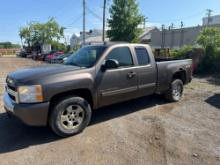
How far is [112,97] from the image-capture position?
18.3ft

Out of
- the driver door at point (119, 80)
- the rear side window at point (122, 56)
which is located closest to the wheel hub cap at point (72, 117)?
the driver door at point (119, 80)

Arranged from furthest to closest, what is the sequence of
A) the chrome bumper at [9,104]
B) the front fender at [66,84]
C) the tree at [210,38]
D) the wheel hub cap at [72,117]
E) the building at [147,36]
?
the building at [147,36], the tree at [210,38], the wheel hub cap at [72,117], the chrome bumper at [9,104], the front fender at [66,84]

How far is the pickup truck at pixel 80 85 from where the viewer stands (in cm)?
448

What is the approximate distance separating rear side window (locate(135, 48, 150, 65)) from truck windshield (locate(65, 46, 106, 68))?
1.05 m

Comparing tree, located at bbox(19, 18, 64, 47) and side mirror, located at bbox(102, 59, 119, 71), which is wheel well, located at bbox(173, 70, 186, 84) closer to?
side mirror, located at bbox(102, 59, 119, 71)

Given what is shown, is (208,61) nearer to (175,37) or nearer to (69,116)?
(69,116)

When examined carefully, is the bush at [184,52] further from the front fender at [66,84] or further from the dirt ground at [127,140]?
the front fender at [66,84]

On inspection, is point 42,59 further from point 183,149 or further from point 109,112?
point 183,149

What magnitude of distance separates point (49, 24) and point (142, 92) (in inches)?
2149

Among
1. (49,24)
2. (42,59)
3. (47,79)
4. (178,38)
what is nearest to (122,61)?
(47,79)

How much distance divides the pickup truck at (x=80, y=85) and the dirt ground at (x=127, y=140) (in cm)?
46

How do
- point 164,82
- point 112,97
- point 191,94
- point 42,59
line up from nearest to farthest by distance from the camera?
point 112,97 → point 164,82 → point 191,94 → point 42,59

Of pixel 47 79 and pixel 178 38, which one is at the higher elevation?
pixel 178 38

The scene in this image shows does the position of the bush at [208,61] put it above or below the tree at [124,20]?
below
